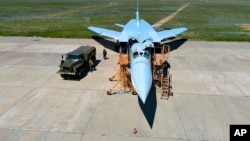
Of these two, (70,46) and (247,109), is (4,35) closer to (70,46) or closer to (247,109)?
(70,46)

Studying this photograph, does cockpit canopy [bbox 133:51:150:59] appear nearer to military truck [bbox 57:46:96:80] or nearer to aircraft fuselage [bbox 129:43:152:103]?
aircraft fuselage [bbox 129:43:152:103]

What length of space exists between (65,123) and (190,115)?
8.24 m

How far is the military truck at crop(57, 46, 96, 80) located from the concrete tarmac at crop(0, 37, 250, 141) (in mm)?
783

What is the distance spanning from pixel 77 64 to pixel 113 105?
7.46 meters

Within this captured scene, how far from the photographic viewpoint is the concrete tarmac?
1608cm

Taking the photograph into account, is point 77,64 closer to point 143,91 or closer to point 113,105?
point 113,105

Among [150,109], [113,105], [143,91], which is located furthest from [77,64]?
[143,91]

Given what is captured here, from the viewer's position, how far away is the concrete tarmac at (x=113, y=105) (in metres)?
16.1

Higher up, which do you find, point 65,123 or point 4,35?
point 4,35

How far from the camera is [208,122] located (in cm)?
1742

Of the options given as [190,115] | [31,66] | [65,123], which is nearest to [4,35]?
[31,66]

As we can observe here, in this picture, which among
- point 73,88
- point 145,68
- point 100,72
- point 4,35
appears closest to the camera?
point 145,68

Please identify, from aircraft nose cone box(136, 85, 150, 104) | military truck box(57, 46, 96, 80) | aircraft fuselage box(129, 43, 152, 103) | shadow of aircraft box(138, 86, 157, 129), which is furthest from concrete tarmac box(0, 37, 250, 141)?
aircraft fuselage box(129, 43, 152, 103)

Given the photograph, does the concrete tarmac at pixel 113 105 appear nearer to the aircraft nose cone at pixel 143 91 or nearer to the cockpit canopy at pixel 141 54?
the aircraft nose cone at pixel 143 91
